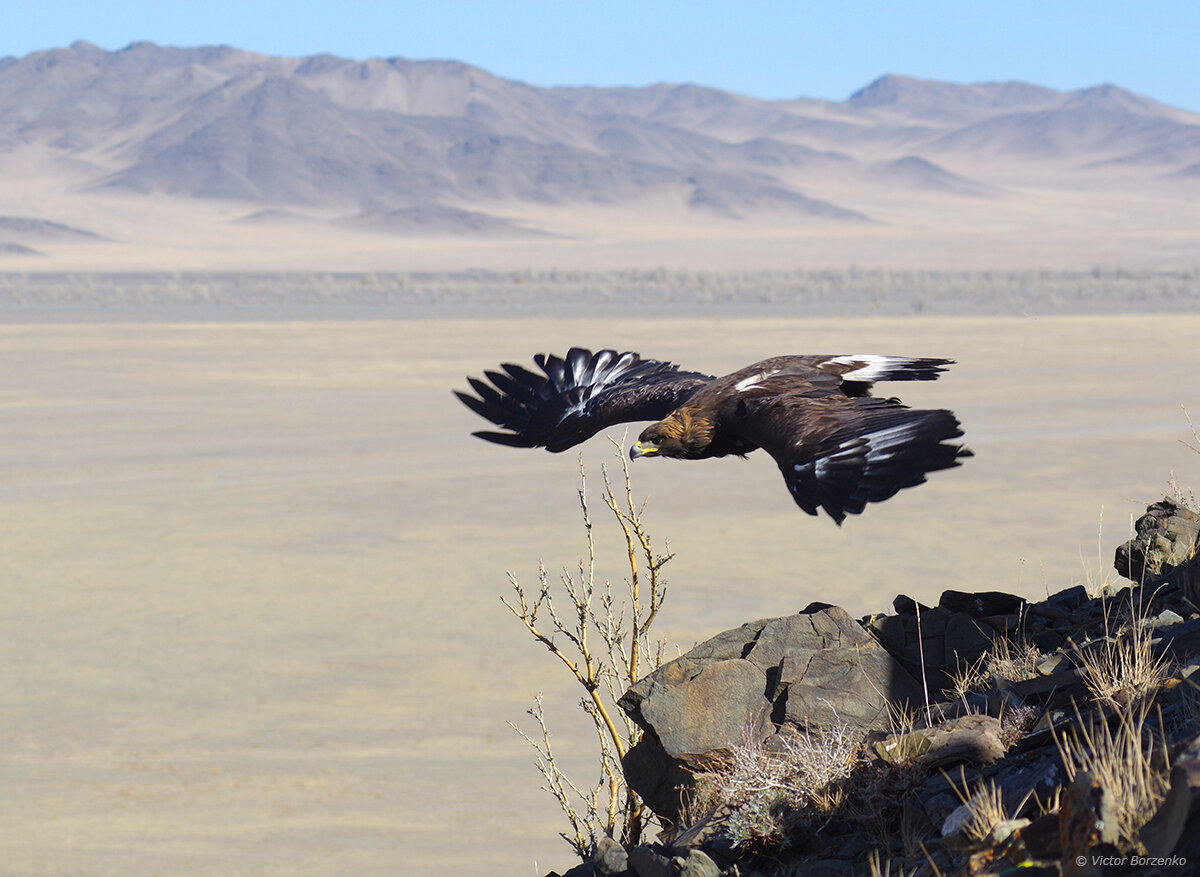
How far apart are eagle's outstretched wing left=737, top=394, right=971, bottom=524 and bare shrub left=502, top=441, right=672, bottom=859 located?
0.93 m

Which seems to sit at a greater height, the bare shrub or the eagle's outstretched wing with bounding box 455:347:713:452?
the eagle's outstretched wing with bounding box 455:347:713:452

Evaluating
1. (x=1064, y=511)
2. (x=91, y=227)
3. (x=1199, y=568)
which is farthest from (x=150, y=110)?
(x=1199, y=568)

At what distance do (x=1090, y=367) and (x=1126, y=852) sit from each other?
3782 centimetres

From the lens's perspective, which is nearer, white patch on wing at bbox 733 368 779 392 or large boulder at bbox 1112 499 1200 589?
large boulder at bbox 1112 499 1200 589

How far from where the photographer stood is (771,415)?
25.9ft

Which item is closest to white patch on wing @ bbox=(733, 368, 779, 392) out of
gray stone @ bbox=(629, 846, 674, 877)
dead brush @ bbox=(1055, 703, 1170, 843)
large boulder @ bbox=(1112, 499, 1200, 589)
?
large boulder @ bbox=(1112, 499, 1200, 589)

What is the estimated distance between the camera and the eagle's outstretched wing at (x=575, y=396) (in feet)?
31.3

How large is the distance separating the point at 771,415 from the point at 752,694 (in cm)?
155

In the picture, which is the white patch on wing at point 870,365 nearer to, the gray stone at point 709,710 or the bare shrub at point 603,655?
the bare shrub at point 603,655

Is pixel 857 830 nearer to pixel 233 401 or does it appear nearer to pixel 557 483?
pixel 557 483

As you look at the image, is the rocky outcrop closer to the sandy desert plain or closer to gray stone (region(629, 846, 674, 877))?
gray stone (region(629, 846, 674, 877))

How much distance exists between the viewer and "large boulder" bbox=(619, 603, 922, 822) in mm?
6949

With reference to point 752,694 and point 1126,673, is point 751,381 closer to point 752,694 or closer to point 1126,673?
point 752,694

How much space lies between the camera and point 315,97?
181m
